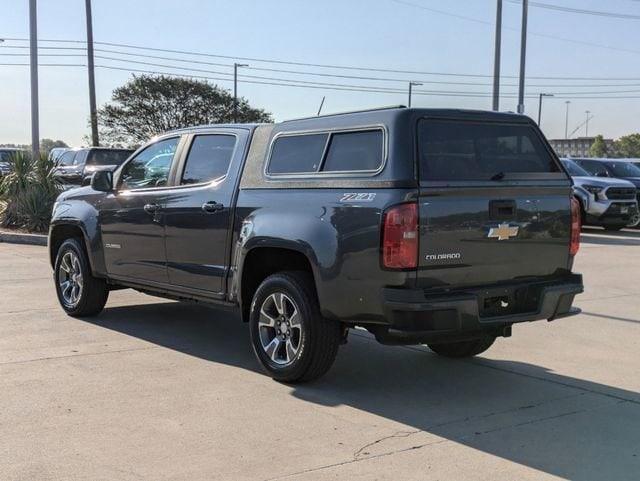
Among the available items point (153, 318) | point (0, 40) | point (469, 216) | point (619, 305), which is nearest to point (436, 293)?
point (469, 216)

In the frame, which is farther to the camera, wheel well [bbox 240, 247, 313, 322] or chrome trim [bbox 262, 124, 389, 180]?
wheel well [bbox 240, 247, 313, 322]

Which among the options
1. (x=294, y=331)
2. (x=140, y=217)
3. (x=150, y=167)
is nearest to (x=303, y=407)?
(x=294, y=331)

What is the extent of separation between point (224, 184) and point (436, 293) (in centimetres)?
225

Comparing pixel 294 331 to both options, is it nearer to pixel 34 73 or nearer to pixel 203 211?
pixel 203 211

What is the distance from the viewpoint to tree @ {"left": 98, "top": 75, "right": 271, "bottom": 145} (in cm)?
4666

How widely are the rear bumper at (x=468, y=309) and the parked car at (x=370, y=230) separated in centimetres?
1

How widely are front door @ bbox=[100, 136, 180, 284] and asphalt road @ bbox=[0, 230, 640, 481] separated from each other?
Result: 0.68 meters

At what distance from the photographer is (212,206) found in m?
5.91

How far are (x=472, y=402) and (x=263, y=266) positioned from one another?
1944 millimetres

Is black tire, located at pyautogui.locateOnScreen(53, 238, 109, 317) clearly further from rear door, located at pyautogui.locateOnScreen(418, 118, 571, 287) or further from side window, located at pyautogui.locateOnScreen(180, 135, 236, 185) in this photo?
rear door, located at pyautogui.locateOnScreen(418, 118, 571, 287)

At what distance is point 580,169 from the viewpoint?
19828mm

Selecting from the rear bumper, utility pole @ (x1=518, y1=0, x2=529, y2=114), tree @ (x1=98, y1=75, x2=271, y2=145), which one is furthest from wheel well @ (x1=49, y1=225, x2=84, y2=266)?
tree @ (x1=98, y1=75, x2=271, y2=145)

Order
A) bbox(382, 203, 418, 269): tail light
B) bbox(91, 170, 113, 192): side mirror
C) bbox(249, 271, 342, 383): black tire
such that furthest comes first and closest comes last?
bbox(91, 170, 113, 192): side mirror < bbox(249, 271, 342, 383): black tire < bbox(382, 203, 418, 269): tail light

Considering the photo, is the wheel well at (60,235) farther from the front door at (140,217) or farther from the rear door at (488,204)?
the rear door at (488,204)
